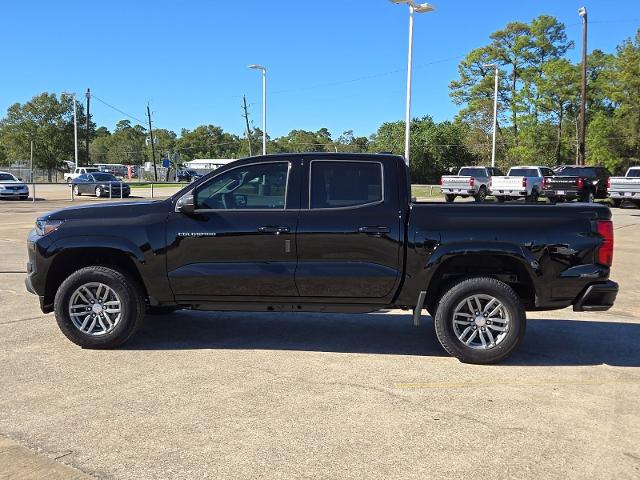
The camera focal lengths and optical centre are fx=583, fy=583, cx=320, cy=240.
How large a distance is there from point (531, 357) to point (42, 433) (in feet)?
14.0

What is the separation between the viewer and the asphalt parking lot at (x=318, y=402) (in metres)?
3.48

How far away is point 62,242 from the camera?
5.60 meters

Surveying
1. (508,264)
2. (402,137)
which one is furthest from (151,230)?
(402,137)

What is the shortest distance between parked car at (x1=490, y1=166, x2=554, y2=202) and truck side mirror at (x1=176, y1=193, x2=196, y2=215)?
2432 cm

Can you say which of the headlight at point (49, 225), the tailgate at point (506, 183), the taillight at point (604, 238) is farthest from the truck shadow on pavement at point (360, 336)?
the tailgate at point (506, 183)

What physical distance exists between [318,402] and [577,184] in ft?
83.6

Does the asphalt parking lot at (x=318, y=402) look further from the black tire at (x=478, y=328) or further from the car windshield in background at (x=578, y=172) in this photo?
the car windshield in background at (x=578, y=172)

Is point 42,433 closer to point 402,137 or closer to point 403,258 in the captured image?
point 403,258

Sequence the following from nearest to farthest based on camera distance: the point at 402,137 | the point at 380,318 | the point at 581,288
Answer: the point at 581,288 < the point at 380,318 < the point at 402,137

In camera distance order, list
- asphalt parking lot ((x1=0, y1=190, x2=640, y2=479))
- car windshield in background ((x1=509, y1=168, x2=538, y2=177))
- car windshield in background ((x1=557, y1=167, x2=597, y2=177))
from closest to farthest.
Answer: asphalt parking lot ((x1=0, y1=190, x2=640, y2=479)), car windshield in background ((x1=509, y1=168, x2=538, y2=177)), car windshield in background ((x1=557, y1=167, x2=597, y2=177))

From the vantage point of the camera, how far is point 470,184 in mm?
28516

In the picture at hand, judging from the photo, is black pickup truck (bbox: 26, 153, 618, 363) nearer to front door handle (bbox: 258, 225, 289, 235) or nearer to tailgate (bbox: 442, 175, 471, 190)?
front door handle (bbox: 258, 225, 289, 235)

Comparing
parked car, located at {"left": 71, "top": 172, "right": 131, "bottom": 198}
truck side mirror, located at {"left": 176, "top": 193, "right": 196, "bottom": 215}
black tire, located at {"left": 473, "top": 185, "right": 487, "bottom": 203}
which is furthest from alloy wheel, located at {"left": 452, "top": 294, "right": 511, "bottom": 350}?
parked car, located at {"left": 71, "top": 172, "right": 131, "bottom": 198}

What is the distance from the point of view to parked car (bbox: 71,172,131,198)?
34312 mm
